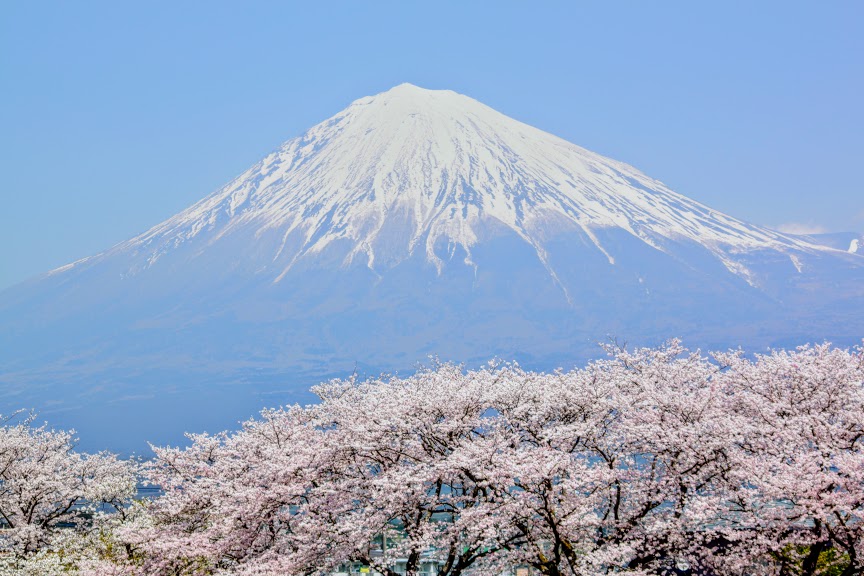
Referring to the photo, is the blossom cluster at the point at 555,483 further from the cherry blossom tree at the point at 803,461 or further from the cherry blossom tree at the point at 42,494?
the cherry blossom tree at the point at 42,494

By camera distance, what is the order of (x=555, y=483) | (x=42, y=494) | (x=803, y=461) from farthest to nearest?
(x=42, y=494), (x=555, y=483), (x=803, y=461)

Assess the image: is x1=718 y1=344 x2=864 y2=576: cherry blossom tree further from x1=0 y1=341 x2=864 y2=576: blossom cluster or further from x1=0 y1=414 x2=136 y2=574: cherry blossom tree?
x1=0 y1=414 x2=136 y2=574: cherry blossom tree

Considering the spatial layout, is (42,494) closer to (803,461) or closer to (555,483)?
(555,483)

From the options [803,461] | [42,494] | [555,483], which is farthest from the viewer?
[42,494]

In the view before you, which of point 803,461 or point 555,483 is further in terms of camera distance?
point 555,483

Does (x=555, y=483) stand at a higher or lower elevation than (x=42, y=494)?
lower

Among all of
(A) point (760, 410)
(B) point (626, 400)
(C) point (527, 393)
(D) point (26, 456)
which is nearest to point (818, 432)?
(A) point (760, 410)

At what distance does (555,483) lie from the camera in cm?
1498

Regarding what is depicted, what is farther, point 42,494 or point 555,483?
→ point 42,494

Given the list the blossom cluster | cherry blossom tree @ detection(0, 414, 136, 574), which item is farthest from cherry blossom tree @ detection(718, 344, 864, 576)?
cherry blossom tree @ detection(0, 414, 136, 574)

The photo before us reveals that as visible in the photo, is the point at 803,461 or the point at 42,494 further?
the point at 42,494

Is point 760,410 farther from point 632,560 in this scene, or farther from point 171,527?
point 171,527

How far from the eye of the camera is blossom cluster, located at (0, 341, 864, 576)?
13.6 meters

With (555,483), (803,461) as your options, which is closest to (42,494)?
(555,483)
